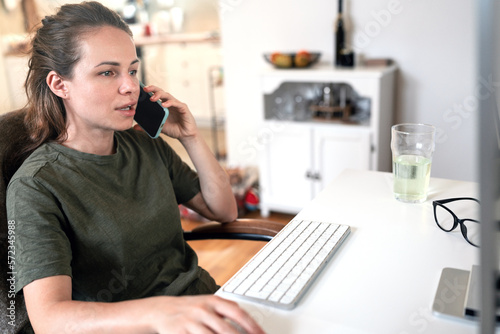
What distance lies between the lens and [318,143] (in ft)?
8.79

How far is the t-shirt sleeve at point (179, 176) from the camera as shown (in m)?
1.34

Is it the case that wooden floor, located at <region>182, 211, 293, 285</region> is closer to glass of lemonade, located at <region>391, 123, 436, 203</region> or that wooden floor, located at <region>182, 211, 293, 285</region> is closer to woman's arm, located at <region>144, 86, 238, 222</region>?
woman's arm, located at <region>144, 86, 238, 222</region>

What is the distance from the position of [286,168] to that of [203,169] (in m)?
1.48

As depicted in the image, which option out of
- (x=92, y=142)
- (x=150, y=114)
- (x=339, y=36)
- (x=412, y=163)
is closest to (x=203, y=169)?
(x=150, y=114)

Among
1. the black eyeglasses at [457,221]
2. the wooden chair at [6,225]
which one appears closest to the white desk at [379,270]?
the black eyeglasses at [457,221]

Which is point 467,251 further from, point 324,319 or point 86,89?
point 86,89

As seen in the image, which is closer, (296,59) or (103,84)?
(103,84)

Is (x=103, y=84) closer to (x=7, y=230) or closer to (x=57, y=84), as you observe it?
(x=57, y=84)

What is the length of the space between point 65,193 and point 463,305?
0.77 m

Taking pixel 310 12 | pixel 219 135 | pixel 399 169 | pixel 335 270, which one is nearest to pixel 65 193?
pixel 335 270

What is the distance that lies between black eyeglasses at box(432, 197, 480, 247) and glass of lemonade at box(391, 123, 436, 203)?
0.06 meters

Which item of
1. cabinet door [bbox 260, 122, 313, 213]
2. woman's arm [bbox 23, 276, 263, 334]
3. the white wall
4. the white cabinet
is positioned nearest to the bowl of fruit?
the white cabinet

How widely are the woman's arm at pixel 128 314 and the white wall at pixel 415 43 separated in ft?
6.80

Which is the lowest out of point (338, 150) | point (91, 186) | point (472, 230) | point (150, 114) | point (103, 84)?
point (338, 150)
